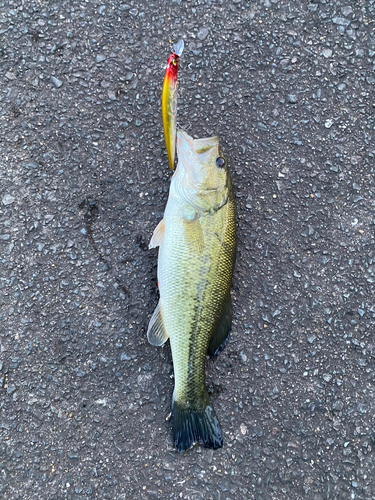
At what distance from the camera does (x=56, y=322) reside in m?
2.65

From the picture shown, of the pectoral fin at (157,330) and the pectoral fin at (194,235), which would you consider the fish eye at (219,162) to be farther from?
the pectoral fin at (157,330)

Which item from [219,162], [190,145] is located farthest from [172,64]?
[219,162]

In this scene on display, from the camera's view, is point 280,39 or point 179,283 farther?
point 280,39

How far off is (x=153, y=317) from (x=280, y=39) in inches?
87.6

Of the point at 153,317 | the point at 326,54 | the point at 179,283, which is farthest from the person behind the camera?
the point at 326,54

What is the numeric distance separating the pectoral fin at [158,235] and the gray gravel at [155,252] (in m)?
0.18

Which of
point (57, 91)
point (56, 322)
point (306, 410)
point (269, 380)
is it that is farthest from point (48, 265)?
point (306, 410)

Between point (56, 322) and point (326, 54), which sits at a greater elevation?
point (326, 54)

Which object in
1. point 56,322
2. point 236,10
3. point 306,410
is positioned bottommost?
point 306,410

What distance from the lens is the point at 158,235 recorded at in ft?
8.25

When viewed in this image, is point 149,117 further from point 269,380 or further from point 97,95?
point 269,380

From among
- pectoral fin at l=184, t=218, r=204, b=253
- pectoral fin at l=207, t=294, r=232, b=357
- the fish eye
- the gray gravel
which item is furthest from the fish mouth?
pectoral fin at l=207, t=294, r=232, b=357

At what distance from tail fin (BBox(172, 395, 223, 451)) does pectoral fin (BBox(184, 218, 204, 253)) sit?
108 cm

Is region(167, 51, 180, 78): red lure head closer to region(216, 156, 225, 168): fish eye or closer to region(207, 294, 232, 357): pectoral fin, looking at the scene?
region(216, 156, 225, 168): fish eye
